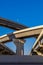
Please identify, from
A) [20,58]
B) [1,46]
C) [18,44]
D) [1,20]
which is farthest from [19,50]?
[20,58]

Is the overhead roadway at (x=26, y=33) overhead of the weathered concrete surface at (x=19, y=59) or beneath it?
overhead

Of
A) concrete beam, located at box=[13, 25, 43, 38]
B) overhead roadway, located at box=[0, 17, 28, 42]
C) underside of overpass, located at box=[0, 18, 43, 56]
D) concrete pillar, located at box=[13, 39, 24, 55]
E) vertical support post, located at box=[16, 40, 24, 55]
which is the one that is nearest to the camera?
concrete beam, located at box=[13, 25, 43, 38]

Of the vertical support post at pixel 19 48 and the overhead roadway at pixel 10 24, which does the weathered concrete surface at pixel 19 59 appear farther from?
the overhead roadway at pixel 10 24

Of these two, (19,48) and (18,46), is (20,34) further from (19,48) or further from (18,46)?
(19,48)

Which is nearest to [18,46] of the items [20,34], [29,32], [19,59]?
[20,34]

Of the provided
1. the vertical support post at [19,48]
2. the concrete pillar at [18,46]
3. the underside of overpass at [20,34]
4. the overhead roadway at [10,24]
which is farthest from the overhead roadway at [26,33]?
the overhead roadway at [10,24]

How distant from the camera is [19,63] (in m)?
7.48

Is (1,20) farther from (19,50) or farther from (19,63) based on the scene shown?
(19,63)

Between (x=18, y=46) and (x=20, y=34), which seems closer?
(x=20, y=34)

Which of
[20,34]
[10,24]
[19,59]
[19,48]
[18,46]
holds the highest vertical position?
[10,24]

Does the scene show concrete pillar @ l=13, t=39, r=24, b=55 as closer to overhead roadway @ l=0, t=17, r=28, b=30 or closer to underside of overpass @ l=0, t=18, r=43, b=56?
underside of overpass @ l=0, t=18, r=43, b=56

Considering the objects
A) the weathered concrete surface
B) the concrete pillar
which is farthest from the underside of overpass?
the weathered concrete surface

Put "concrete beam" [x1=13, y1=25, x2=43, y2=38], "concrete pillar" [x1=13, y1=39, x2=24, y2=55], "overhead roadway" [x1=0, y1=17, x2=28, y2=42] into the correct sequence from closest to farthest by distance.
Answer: "concrete beam" [x1=13, y1=25, x2=43, y2=38]
"concrete pillar" [x1=13, y1=39, x2=24, y2=55]
"overhead roadway" [x1=0, y1=17, x2=28, y2=42]

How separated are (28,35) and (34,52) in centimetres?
1456
